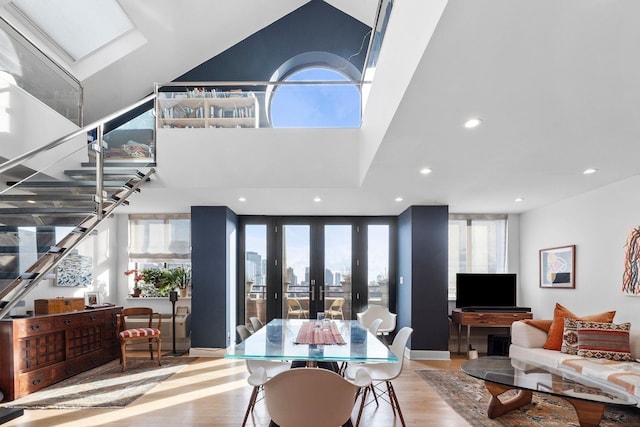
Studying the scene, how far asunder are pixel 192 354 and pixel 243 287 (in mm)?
1510

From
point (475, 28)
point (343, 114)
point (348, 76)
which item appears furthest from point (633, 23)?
point (348, 76)

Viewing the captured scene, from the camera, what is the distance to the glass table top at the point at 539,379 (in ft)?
10.6

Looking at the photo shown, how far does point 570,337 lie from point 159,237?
6.73 m

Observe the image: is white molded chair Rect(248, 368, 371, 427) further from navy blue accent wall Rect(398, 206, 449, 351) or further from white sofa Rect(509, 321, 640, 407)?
navy blue accent wall Rect(398, 206, 449, 351)

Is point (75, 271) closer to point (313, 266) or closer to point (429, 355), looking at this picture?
point (313, 266)


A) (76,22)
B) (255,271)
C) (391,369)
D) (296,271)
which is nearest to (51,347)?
(255,271)

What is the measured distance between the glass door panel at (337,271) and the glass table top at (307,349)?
10.9ft

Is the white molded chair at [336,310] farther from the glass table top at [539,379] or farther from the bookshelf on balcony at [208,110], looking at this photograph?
the bookshelf on balcony at [208,110]

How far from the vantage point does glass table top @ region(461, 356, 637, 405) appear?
3.24 metres

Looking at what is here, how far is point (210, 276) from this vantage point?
22.7 ft

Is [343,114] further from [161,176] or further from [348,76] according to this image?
[348,76]

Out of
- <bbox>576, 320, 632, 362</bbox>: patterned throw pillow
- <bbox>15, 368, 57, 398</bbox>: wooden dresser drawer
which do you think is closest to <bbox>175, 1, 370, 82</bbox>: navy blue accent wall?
<bbox>15, 368, 57, 398</bbox>: wooden dresser drawer

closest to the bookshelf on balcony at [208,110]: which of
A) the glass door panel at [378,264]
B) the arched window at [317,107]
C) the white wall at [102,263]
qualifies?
the arched window at [317,107]

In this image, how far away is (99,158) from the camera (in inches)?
174
